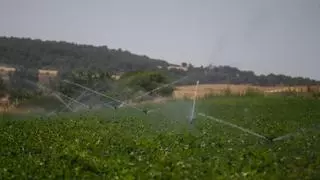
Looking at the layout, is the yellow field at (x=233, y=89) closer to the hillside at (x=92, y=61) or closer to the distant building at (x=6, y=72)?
the hillside at (x=92, y=61)

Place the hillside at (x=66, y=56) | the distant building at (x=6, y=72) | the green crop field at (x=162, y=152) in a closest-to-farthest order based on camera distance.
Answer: the green crop field at (x=162, y=152), the distant building at (x=6, y=72), the hillside at (x=66, y=56)

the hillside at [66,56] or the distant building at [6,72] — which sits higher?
the hillside at [66,56]

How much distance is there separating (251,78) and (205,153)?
73.4 metres

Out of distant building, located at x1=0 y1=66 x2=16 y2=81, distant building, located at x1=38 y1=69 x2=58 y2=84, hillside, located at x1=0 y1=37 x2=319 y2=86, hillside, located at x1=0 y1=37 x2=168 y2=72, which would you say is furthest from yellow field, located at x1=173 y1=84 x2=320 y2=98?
hillside, located at x1=0 y1=37 x2=168 y2=72

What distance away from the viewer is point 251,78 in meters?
90.2

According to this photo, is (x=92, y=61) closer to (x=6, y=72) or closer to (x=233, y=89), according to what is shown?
(x=6, y=72)

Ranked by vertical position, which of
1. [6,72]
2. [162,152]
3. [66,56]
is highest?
[66,56]

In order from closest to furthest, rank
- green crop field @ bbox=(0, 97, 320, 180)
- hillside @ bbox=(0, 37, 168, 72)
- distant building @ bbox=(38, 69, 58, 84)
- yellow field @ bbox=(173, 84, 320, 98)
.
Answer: green crop field @ bbox=(0, 97, 320, 180)
yellow field @ bbox=(173, 84, 320, 98)
distant building @ bbox=(38, 69, 58, 84)
hillside @ bbox=(0, 37, 168, 72)

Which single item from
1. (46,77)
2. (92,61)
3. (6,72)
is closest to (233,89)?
(46,77)

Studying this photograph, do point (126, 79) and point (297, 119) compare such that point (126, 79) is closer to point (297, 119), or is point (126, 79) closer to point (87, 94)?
point (87, 94)

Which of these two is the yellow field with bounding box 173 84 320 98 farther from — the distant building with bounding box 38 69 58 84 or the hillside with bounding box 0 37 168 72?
the hillside with bounding box 0 37 168 72

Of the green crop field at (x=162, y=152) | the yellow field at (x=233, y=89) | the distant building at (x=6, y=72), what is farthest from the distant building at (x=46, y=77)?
the green crop field at (x=162, y=152)

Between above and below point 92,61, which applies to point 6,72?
below

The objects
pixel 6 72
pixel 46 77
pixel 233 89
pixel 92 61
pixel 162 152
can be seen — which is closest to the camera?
pixel 162 152
